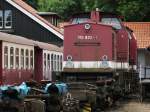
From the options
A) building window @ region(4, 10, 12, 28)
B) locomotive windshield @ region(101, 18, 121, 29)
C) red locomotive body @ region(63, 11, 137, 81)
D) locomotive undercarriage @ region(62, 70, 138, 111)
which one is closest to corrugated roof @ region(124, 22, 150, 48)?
building window @ region(4, 10, 12, 28)

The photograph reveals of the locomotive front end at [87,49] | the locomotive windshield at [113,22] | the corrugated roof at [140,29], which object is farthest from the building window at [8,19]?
the locomotive front end at [87,49]

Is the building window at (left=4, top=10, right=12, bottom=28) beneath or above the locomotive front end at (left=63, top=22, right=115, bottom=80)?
above

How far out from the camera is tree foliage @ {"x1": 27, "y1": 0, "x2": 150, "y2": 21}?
5141 centimetres

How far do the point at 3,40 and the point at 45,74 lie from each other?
893cm

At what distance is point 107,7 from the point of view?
5262 cm

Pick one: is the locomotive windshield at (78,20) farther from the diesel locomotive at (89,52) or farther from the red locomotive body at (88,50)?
the diesel locomotive at (89,52)

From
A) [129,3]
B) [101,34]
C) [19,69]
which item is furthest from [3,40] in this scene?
[129,3]

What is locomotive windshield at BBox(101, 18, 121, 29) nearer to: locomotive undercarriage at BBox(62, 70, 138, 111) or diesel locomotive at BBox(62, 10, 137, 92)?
diesel locomotive at BBox(62, 10, 137, 92)

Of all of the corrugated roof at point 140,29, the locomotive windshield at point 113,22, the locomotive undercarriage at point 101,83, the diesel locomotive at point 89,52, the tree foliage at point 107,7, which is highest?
the tree foliage at point 107,7

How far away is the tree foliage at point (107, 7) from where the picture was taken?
169 feet

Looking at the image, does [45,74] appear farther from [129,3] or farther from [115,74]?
[129,3]

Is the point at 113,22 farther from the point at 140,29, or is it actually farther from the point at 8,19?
the point at 140,29

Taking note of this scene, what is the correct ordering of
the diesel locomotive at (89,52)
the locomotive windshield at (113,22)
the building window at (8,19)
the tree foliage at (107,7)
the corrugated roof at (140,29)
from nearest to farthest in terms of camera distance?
the diesel locomotive at (89,52) < the locomotive windshield at (113,22) < the building window at (8,19) < the corrugated roof at (140,29) < the tree foliage at (107,7)

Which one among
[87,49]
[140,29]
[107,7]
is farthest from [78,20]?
[107,7]
